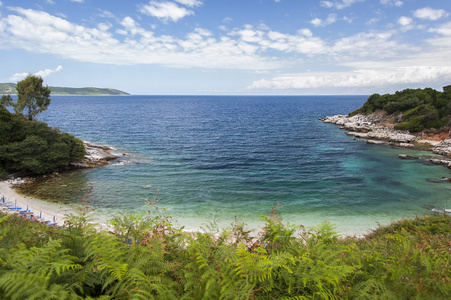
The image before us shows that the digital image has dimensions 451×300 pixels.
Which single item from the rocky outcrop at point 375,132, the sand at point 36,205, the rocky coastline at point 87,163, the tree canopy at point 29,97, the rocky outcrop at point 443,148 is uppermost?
the tree canopy at point 29,97

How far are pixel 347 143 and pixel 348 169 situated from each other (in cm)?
2431

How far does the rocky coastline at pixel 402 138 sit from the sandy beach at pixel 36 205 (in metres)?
61.4

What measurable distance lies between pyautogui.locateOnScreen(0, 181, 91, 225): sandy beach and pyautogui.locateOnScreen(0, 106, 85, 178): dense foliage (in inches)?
197

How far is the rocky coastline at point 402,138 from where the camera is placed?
51.5 m

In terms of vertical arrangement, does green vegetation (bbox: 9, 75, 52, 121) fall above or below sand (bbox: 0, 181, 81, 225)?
above

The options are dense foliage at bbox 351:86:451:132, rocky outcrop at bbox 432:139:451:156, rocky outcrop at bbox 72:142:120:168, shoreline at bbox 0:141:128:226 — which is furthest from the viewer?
dense foliage at bbox 351:86:451:132

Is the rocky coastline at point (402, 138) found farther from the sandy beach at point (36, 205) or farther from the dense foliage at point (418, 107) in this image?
the sandy beach at point (36, 205)

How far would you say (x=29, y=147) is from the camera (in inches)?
1431

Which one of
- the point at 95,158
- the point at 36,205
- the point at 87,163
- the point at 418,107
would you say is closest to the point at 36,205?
the point at 36,205

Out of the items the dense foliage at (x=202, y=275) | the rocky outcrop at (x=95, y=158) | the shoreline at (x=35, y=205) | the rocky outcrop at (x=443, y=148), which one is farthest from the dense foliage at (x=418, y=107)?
the shoreline at (x=35, y=205)

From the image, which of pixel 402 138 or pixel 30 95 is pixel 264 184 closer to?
pixel 402 138

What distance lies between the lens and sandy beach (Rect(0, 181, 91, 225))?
25.8 meters

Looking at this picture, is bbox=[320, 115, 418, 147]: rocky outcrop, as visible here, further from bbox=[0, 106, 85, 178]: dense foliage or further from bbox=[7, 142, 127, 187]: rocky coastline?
bbox=[0, 106, 85, 178]: dense foliage

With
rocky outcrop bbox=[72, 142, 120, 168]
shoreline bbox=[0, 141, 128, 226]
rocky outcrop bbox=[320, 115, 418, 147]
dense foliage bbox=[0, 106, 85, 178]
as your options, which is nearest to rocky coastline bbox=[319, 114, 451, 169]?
rocky outcrop bbox=[320, 115, 418, 147]
